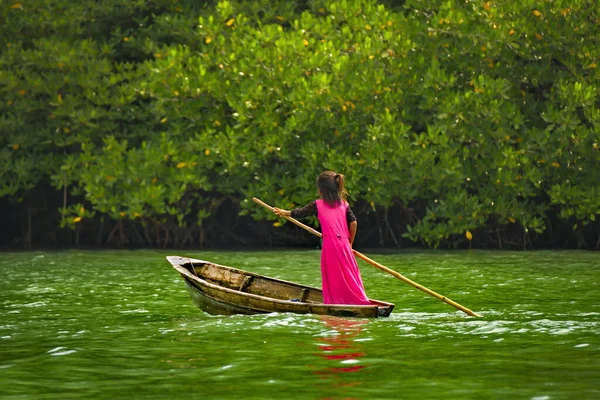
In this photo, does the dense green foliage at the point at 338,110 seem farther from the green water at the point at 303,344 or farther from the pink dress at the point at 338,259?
the pink dress at the point at 338,259

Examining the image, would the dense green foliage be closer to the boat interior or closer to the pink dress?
the boat interior

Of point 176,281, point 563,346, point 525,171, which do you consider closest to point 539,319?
point 563,346

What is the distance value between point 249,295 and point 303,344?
233cm

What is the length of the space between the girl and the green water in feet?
1.76

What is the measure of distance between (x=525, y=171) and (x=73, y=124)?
438 inches

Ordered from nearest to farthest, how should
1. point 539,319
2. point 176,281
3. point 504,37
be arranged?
1. point 539,319
2. point 176,281
3. point 504,37

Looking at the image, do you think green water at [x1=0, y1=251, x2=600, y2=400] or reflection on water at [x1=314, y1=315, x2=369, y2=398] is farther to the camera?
reflection on water at [x1=314, y1=315, x2=369, y2=398]

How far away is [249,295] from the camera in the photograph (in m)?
Answer: 14.7

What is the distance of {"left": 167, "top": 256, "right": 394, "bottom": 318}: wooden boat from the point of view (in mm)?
14141

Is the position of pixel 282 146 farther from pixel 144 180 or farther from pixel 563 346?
pixel 563 346

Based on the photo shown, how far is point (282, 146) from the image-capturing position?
29.0 metres

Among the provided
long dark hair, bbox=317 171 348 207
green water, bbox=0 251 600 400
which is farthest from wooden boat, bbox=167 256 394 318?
long dark hair, bbox=317 171 348 207

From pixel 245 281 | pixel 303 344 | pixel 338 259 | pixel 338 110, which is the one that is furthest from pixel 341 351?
pixel 338 110

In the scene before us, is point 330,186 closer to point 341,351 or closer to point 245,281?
point 341,351
